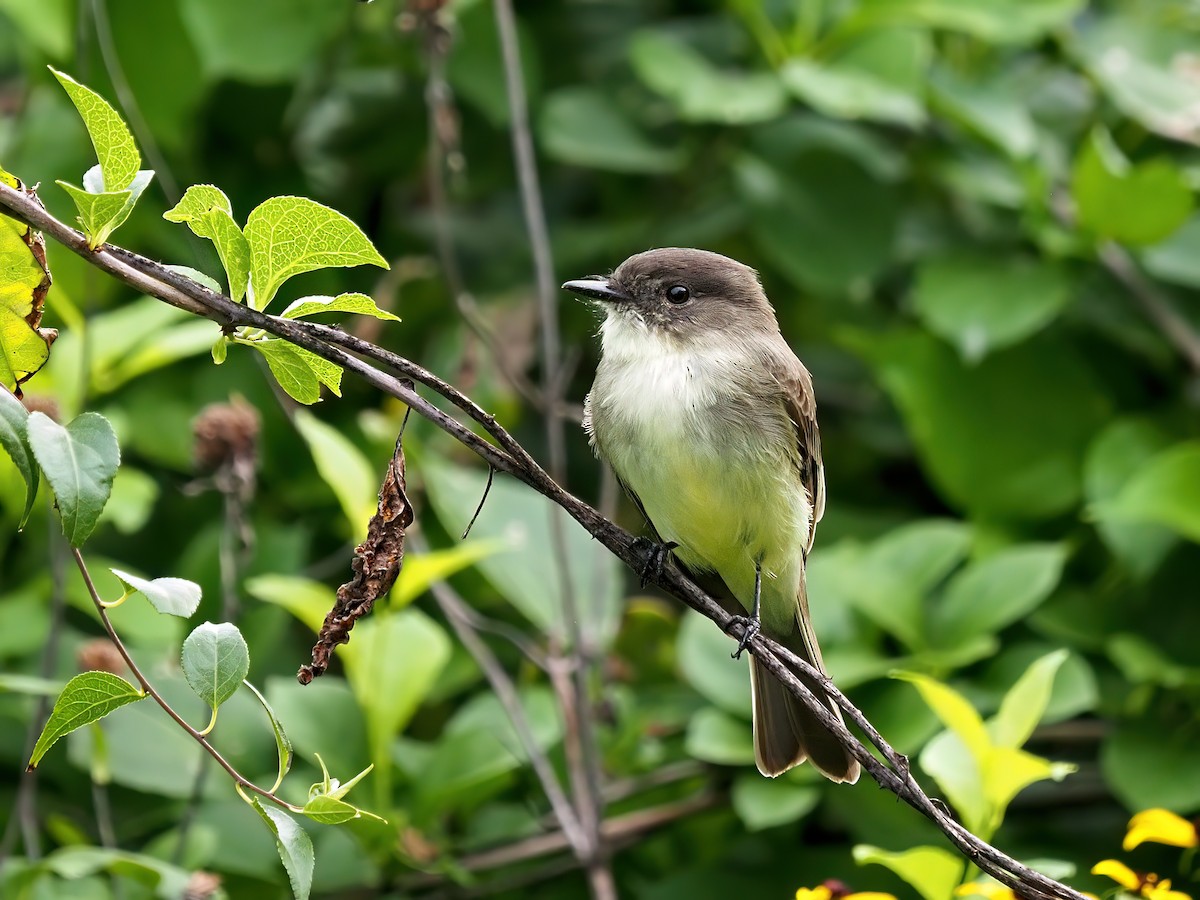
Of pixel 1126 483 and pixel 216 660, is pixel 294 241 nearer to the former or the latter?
pixel 216 660

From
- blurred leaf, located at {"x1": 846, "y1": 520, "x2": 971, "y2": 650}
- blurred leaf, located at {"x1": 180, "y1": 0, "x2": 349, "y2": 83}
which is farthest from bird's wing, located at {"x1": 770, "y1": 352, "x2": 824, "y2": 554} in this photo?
blurred leaf, located at {"x1": 180, "y1": 0, "x2": 349, "y2": 83}

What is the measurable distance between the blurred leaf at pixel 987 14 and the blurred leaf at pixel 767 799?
6.43ft

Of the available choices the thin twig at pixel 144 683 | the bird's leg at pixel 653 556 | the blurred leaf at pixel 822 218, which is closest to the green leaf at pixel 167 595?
the thin twig at pixel 144 683

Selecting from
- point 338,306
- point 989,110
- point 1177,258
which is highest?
point 338,306

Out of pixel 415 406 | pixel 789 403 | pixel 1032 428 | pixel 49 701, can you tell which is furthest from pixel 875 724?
pixel 415 406

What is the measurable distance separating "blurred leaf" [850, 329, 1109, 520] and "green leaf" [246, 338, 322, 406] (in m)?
2.39

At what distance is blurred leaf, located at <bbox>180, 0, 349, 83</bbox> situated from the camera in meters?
3.52

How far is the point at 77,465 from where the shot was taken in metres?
1.35

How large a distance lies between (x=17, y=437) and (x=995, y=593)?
2.33m

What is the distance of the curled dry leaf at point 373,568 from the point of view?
5.00ft

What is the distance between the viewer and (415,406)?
4.82 feet

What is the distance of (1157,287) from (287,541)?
7.95 ft

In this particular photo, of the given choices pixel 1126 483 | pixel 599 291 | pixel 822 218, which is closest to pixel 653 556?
pixel 599 291

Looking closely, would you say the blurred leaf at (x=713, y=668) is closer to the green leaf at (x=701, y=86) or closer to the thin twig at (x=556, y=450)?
the thin twig at (x=556, y=450)
